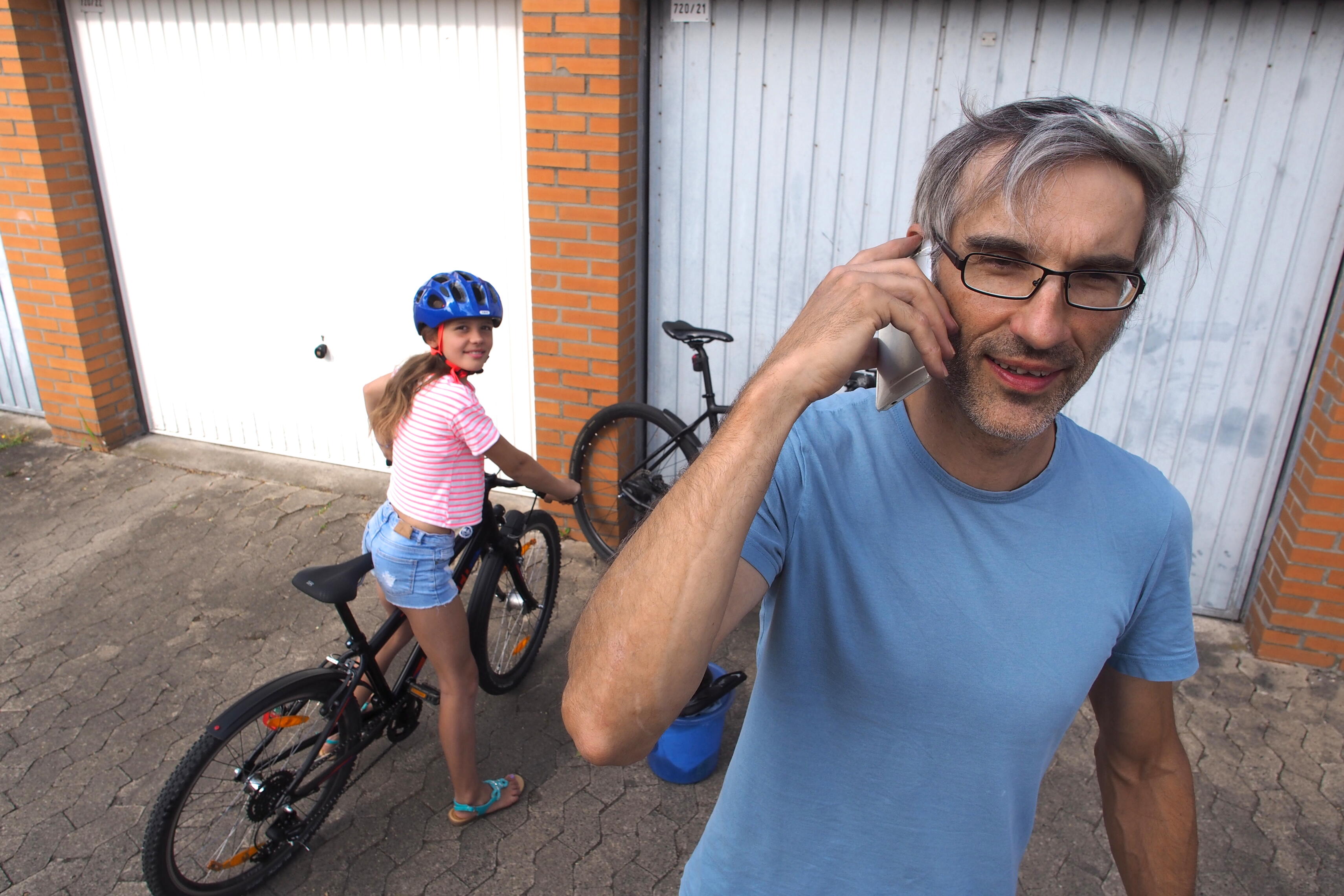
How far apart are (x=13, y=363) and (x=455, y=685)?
5.70 metres

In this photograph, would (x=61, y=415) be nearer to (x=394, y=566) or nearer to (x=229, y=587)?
(x=229, y=587)

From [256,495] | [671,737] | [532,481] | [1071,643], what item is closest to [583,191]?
[532,481]

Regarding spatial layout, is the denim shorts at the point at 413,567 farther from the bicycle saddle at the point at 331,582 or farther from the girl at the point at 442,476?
the bicycle saddle at the point at 331,582

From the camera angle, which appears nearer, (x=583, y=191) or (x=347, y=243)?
(x=583, y=191)

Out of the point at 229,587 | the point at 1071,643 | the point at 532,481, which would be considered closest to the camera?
the point at 1071,643

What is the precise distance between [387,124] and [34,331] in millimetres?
3148

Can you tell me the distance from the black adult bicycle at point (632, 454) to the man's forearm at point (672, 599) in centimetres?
333

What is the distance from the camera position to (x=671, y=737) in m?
3.46

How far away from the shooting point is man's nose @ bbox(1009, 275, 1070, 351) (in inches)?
53.1

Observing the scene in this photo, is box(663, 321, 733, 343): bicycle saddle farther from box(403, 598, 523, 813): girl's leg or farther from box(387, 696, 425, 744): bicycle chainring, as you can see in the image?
box(387, 696, 425, 744): bicycle chainring

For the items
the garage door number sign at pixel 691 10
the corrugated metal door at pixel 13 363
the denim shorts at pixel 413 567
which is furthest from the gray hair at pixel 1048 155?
→ the corrugated metal door at pixel 13 363

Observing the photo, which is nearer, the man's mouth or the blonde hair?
the man's mouth

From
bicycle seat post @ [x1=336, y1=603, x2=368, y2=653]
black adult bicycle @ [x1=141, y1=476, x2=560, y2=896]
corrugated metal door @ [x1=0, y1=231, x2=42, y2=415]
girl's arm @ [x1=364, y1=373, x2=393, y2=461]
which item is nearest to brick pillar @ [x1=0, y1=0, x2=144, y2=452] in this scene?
corrugated metal door @ [x1=0, y1=231, x2=42, y2=415]

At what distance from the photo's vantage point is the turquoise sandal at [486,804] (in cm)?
337
